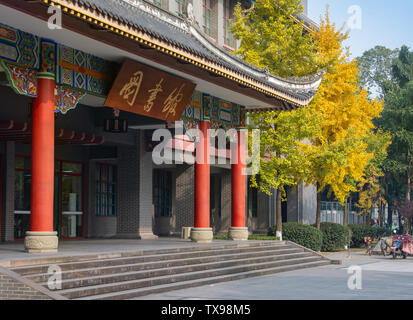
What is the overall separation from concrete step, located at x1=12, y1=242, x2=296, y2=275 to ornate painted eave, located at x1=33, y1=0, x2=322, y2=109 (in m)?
4.39

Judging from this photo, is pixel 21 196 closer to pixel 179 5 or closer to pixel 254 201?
pixel 179 5

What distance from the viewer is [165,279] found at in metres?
12.7

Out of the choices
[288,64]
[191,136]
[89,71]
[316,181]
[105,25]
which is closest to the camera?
[105,25]

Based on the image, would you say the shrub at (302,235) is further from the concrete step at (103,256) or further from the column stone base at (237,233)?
the concrete step at (103,256)

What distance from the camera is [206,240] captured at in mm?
18359

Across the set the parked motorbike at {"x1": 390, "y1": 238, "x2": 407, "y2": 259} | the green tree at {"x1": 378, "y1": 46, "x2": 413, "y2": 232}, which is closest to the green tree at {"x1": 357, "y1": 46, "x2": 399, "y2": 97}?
the green tree at {"x1": 378, "y1": 46, "x2": 413, "y2": 232}

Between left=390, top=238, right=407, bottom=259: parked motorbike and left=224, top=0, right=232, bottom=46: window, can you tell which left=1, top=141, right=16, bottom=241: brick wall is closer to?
left=224, top=0, right=232, bottom=46: window

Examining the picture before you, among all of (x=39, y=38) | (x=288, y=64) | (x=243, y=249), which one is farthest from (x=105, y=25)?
(x=288, y=64)

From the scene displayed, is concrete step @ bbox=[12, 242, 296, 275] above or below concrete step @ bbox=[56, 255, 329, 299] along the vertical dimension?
above

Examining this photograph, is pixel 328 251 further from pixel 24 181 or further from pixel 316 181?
pixel 24 181

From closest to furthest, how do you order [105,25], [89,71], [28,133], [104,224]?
[105,25]
[89,71]
[28,133]
[104,224]

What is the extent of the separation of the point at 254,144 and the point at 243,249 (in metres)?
5.77

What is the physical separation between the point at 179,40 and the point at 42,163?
482 cm

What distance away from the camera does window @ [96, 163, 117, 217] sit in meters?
21.8
